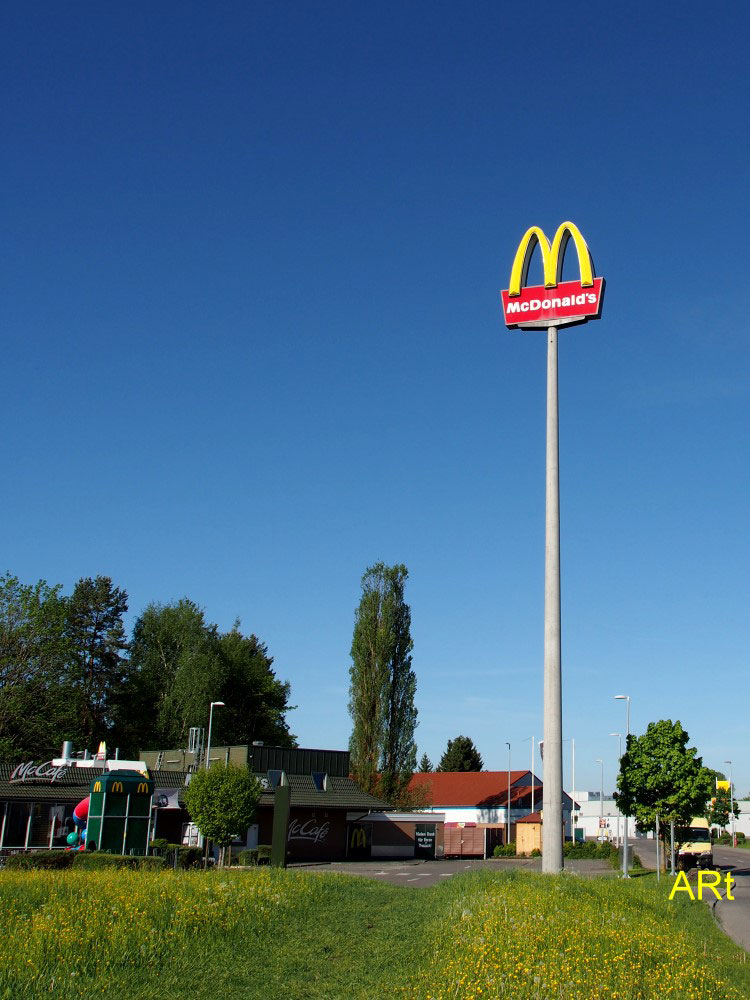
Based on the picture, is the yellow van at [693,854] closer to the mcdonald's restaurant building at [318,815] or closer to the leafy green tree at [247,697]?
the mcdonald's restaurant building at [318,815]

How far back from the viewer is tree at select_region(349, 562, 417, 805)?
58.9m

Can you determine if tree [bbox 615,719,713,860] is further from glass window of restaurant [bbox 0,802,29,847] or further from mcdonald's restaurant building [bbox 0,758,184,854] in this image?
glass window of restaurant [bbox 0,802,29,847]

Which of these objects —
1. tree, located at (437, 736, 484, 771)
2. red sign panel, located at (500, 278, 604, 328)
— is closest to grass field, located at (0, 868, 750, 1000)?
red sign panel, located at (500, 278, 604, 328)

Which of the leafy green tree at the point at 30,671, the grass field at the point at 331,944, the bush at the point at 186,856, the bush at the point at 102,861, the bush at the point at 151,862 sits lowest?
the bush at the point at 186,856

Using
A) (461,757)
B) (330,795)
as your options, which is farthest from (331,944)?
(461,757)

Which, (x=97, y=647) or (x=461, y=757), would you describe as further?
(x=461, y=757)

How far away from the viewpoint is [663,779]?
1539 inches

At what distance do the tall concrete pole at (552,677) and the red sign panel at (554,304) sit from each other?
9.86 ft

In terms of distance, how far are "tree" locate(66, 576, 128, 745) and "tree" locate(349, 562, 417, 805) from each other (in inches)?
961

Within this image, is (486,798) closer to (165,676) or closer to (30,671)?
(165,676)

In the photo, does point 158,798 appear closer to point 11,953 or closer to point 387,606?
point 387,606

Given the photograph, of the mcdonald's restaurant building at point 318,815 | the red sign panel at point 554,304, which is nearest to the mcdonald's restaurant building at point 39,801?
the mcdonald's restaurant building at point 318,815

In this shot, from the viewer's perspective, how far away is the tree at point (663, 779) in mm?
39000

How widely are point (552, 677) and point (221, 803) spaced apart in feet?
61.3
